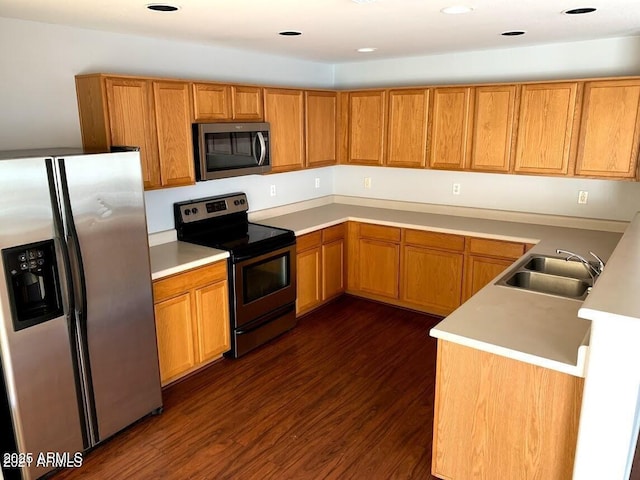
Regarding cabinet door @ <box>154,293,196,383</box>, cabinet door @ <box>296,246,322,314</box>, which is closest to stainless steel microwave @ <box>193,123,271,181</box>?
cabinet door @ <box>296,246,322,314</box>

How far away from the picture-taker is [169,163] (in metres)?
3.29

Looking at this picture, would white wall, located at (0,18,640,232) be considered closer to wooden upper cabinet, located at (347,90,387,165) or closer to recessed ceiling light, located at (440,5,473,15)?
wooden upper cabinet, located at (347,90,387,165)

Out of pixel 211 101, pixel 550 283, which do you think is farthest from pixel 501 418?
pixel 211 101

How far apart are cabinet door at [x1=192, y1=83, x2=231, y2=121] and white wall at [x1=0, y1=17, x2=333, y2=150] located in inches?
12.4

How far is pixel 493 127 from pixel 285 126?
1760 millimetres

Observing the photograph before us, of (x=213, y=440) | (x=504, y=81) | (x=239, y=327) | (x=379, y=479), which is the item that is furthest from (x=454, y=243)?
(x=213, y=440)

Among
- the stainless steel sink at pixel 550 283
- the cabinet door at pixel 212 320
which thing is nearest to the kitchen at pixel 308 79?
the cabinet door at pixel 212 320

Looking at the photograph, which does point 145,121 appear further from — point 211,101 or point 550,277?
point 550,277

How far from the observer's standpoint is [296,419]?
9.57 ft

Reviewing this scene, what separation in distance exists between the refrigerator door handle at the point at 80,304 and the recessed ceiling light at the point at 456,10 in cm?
207

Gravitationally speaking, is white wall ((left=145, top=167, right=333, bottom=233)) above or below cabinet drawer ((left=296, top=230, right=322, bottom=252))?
above

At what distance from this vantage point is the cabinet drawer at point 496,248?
12.5ft

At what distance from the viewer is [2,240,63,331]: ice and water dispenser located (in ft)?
7.11

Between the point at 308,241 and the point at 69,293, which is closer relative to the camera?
the point at 69,293
